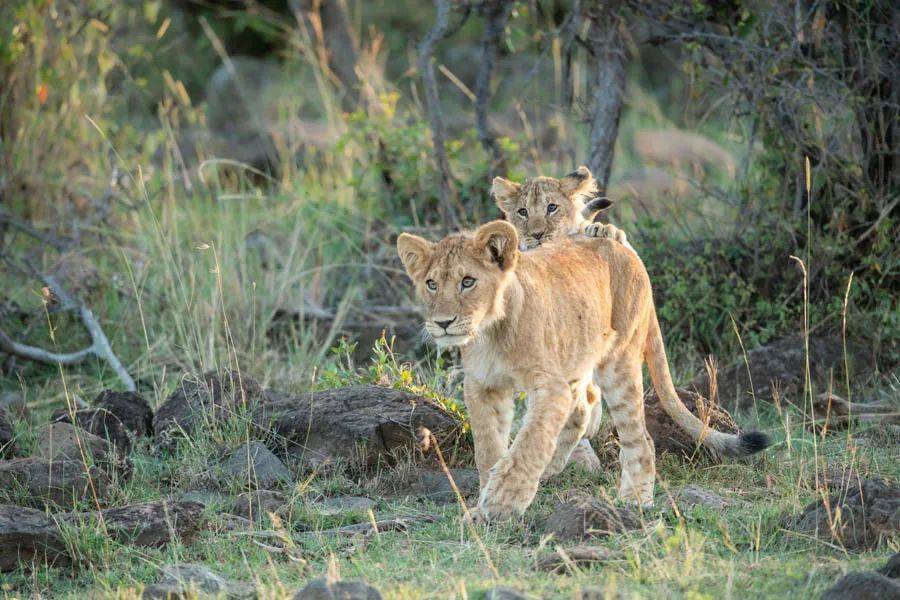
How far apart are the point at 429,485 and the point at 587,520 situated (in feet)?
4.22

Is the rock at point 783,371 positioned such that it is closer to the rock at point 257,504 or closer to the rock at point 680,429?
the rock at point 680,429

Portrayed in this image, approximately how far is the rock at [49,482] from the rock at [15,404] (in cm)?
136

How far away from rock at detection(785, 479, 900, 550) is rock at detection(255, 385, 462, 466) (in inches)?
74.7

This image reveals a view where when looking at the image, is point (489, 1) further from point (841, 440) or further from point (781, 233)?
point (841, 440)

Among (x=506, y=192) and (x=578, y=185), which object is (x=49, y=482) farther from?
(x=578, y=185)

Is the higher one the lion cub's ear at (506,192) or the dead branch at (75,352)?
the lion cub's ear at (506,192)

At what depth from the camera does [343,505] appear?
17.1 ft

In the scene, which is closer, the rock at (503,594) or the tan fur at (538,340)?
the rock at (503,594)

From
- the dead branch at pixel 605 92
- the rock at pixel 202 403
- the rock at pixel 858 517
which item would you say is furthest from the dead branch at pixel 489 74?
the rock at pixel 858 517

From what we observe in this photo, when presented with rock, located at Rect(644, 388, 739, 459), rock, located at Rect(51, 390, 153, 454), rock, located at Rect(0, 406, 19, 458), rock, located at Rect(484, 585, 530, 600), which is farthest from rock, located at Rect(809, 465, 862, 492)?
rock, located at Rect(0, 406, 19, 458)

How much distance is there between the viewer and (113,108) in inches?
407

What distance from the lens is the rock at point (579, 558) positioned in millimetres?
4011

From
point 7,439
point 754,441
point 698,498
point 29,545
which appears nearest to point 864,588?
point 698,498

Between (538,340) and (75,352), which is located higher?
(538,340)
